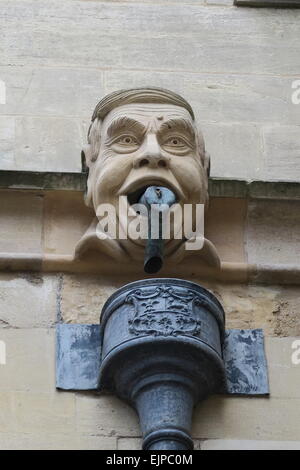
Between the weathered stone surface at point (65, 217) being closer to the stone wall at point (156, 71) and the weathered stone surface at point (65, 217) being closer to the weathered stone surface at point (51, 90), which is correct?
the stone wall at point (156, 71)

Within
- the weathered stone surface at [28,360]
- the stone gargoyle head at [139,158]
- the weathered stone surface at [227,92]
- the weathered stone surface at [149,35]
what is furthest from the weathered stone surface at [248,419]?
the weathered stone surface at [149,35]

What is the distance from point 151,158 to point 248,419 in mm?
961

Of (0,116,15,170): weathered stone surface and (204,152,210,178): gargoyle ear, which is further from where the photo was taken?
(0,116,15,170): weathered stone surface

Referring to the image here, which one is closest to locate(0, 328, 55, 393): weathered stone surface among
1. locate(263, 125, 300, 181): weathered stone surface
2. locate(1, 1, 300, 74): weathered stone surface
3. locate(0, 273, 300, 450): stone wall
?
locate(0, 273, 300, 450): stone wall

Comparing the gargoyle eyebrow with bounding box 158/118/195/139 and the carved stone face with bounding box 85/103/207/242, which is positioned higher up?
the gargoyle eyebrow with bounding box 158/118/195/139

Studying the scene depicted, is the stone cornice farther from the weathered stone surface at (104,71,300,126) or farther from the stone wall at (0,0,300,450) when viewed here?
the weathered stone surface at (104,71,300,126)

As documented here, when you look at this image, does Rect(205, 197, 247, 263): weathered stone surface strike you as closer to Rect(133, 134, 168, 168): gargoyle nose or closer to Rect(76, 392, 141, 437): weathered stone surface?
Rect(133, 134, 168, 168): gargoyle nose

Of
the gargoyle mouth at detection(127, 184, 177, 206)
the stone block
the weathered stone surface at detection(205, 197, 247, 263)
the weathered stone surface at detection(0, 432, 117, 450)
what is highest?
the stone block

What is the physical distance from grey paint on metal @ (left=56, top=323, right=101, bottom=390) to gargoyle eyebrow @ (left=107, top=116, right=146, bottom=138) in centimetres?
73

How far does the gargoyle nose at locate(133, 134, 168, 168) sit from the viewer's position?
5.42m

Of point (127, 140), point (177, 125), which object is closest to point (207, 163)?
point (177, 125)

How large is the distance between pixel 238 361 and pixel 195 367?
0.88 feet

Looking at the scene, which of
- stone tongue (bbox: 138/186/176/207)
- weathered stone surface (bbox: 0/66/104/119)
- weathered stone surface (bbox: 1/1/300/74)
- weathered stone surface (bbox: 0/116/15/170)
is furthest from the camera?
weathered stone surface (bbox: 1/1/300/74)

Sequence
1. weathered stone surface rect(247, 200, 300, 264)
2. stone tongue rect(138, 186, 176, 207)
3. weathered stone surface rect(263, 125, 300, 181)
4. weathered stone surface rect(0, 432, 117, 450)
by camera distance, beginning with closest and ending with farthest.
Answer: weathered stone surface rect(0, 432, 117, 450) < stone tongue rect(138, 186, 176, 207) < weathered stone surface rect(247, 200, 300, 264) < weathered stone surface rect(263, 125, 300, 181)
